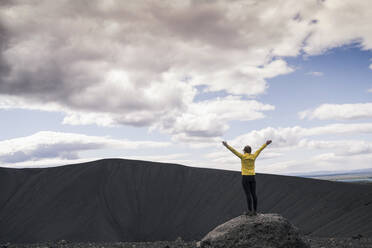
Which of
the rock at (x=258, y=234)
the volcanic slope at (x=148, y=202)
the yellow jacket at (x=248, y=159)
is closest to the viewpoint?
the yellow jacket at (x=248, y=159)

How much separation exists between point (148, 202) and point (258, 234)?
26975mm

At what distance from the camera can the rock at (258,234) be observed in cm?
1104

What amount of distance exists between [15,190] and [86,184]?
8.57 m

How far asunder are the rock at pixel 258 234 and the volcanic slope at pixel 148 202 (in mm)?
13184

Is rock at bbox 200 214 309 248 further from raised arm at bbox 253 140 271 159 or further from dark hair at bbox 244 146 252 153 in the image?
dark hair at bbox 244 146 252 153

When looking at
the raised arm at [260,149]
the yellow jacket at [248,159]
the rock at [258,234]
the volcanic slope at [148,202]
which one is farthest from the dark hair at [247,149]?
the volcanic slope at [148,202]

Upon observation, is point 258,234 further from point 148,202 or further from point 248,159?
point 148,202

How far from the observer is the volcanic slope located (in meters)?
29.2

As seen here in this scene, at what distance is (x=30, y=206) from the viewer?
119 feet

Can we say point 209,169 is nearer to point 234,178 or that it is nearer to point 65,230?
point 234,178

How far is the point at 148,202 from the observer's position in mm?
36781

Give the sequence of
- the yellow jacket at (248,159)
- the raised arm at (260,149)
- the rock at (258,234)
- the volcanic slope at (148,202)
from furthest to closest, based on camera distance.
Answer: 1. the volcanic slope at (148,202)
2. the rock at (258,234)
3. the yellow jacket at (248,159)
4. the raised arm at (260,149)

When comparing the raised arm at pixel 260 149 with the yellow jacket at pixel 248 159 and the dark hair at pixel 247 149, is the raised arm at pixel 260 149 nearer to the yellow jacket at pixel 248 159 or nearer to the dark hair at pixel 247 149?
the yellow jacket at pixel 248 159

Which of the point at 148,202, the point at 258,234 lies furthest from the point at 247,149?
the point at 148,202
